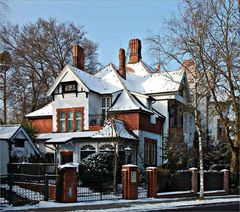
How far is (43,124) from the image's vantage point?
43000 millimetres

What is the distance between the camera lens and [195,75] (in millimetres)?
28156

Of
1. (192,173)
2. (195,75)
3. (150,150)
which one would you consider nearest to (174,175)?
(192,173)

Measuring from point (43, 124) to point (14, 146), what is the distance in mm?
9355

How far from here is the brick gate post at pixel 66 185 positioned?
74.0 ft

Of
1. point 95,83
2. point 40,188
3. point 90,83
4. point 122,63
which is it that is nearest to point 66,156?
point 90,83

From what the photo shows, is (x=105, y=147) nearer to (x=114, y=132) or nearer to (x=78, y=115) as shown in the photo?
(x=114, y=132)

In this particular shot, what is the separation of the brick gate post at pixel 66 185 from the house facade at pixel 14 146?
10149mm

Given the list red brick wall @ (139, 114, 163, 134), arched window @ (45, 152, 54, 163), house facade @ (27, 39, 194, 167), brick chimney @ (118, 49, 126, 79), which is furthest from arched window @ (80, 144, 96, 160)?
brick chimney @ (118, 49, 126, 79)

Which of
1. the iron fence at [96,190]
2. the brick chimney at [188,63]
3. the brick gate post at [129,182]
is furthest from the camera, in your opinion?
the brick chimney at [188,63]

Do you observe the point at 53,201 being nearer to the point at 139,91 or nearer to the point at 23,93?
the point at 139,91

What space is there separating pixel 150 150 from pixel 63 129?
26.7 feet

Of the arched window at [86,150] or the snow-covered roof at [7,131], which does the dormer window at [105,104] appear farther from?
the snow-covered roof at [7,131]

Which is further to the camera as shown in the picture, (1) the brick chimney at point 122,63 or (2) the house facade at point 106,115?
(1) the brick chimney at point 122,63

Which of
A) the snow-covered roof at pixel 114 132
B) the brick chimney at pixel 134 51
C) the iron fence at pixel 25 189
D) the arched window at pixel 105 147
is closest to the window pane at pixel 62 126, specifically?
the snow-covered roof at pixel 114 132
